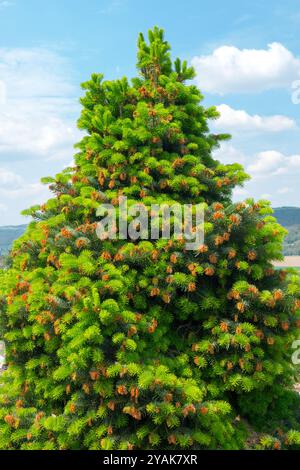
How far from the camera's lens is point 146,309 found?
6.91 meters

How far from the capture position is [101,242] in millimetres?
6891

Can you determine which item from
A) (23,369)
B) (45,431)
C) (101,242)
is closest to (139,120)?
(101,242)

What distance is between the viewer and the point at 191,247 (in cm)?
663

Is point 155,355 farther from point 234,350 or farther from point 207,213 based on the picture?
point 207,213

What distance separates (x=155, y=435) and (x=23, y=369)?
8.62ft

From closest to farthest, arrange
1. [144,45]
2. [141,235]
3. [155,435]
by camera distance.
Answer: [155,435] → [141,235] → [144,45]

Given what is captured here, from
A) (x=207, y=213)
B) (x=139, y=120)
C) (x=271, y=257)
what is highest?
(x=139, y=120)

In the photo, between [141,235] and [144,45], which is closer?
[141,235]

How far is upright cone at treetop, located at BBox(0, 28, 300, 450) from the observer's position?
600 centimetres

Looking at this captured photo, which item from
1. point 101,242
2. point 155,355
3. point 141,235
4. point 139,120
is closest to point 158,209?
point 141,235

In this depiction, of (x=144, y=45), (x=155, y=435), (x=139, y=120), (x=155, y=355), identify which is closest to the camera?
(x=155, y=435)

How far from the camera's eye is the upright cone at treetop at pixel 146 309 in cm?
600
